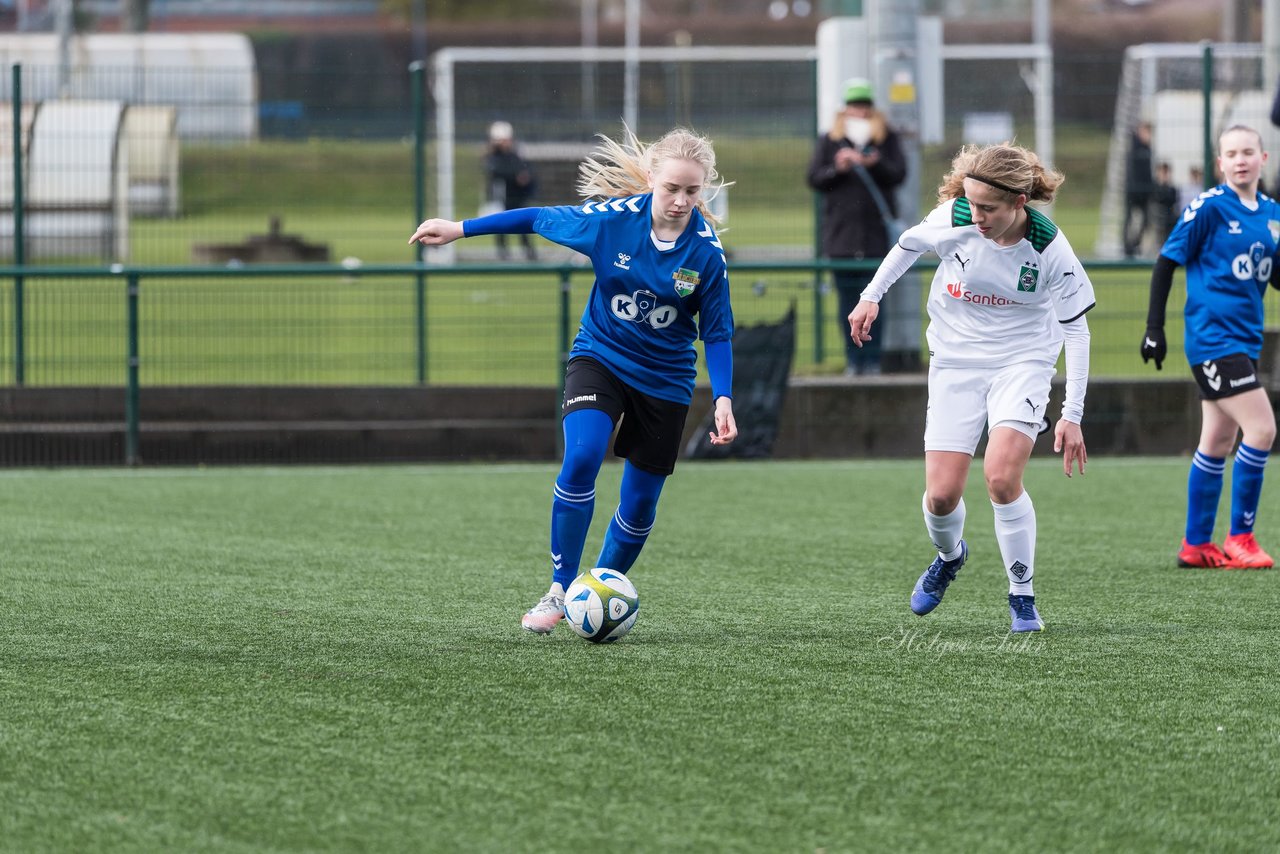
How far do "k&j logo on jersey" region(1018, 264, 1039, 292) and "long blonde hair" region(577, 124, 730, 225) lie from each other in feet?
3.32

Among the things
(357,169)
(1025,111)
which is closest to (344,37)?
(1025,111)

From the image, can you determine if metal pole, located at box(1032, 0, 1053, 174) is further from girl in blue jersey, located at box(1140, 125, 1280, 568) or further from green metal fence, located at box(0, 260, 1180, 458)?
girl in blue jersey, located at box(1140, 125, 1280, 568)

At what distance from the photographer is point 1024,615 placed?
6.03 meters

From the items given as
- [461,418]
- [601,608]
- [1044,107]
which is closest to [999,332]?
[601,608]

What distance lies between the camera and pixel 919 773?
165 inches

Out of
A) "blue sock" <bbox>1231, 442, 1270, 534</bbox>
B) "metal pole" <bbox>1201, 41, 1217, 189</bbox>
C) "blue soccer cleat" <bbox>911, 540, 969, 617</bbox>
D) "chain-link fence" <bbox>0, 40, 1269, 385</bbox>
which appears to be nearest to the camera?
"blue soccer cleat" <bbox>911, 540, 969, 617</bbox>

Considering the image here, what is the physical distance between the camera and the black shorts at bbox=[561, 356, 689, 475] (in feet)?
19.5

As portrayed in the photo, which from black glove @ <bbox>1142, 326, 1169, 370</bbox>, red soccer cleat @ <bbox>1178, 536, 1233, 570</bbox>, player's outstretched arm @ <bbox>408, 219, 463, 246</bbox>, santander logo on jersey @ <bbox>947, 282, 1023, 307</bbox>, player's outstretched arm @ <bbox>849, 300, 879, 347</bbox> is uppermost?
player's outstretched arm @ <bbox>408, 219, 463, 246</bbox>

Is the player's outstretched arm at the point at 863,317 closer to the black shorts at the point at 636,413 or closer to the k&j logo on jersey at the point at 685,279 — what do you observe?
the k&j logo on jersey at the point at 685,279

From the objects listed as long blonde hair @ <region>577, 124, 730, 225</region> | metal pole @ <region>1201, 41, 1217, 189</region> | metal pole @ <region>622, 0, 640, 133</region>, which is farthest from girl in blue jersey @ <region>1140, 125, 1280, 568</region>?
metal pole @ <region>622, 0, 640, 133</region>

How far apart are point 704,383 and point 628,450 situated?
19.9 ft

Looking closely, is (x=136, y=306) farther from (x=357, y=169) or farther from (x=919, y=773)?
(x=919, y=773)

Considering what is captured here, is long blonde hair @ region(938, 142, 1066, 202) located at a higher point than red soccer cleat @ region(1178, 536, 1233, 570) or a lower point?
higher

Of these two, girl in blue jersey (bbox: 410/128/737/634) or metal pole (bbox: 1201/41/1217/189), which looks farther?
metal pole (bbox: 1201/41/1217/189)
